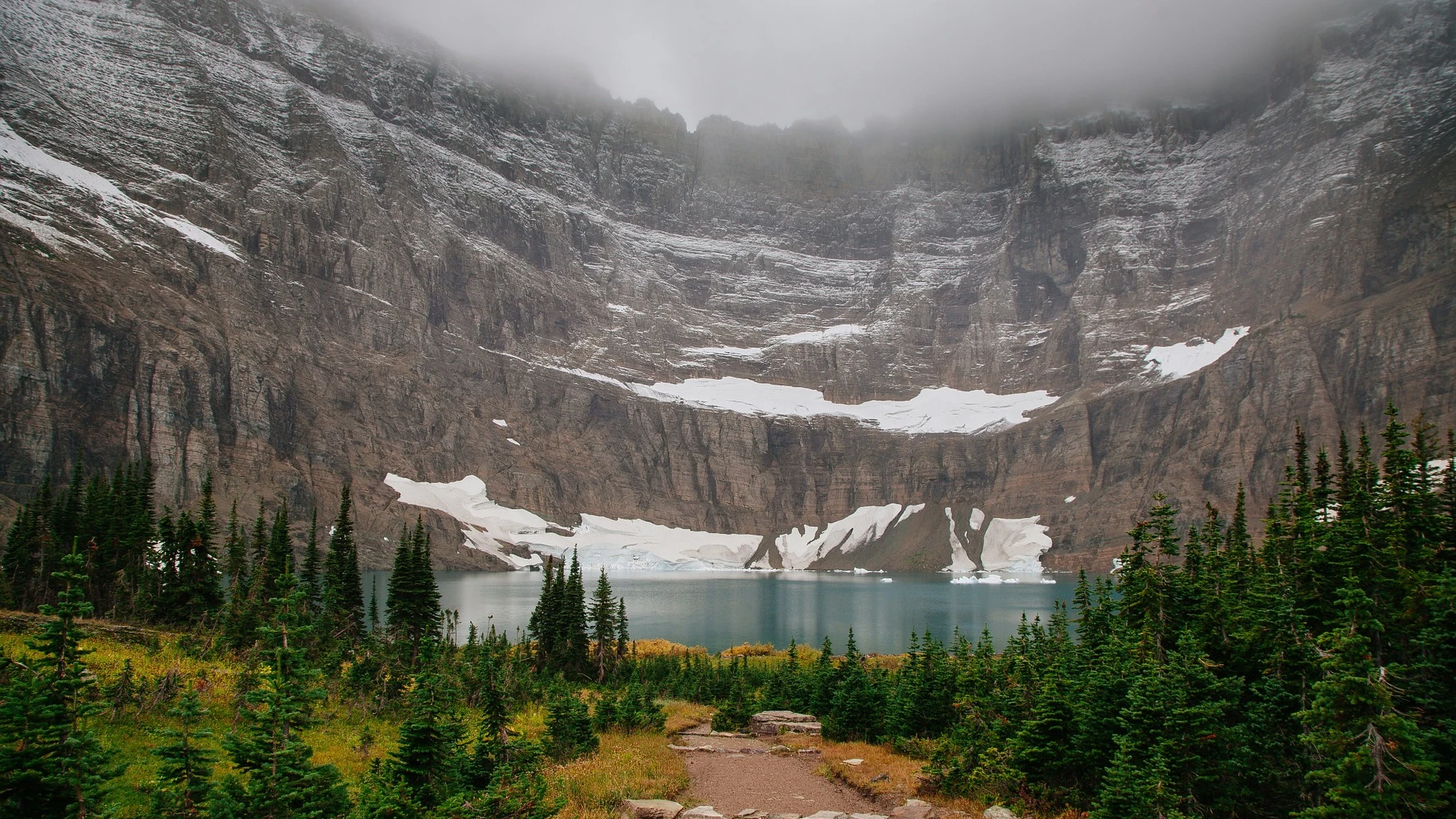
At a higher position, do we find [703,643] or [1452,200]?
[1452,200]

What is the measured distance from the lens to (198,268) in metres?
180

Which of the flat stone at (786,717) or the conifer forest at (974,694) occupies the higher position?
the conifer forest at (974,694)

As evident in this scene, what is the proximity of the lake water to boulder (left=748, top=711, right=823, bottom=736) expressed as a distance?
115ft

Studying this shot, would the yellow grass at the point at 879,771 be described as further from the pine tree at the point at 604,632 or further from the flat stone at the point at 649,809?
the pine tree at the point at 604,632

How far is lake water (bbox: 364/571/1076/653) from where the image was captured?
77.6 meters

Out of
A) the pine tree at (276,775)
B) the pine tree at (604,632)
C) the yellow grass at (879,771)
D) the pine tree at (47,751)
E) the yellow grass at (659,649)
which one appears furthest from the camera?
the yellow grass at (659,649)

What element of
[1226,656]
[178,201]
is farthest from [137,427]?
[1226,656]

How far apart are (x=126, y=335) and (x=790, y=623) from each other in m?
142

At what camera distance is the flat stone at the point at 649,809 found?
1723 centimetres

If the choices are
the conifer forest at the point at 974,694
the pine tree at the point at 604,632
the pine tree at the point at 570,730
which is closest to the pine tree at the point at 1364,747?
the conifer forest at the point at 974,694

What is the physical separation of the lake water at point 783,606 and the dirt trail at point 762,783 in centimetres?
4093

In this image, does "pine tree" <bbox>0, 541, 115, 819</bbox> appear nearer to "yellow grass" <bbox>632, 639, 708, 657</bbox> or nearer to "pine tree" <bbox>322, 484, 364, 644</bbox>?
"pine tree" <bbox>322, 484, 364, 644</bbox>

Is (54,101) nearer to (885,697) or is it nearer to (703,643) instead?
(703,643)

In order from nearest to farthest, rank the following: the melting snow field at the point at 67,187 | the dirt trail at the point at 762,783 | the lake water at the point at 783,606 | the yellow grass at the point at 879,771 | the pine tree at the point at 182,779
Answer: the pine tree at the point at 182,779 < the yellow grass at the point at 879,771 < the dirt trail at the point at 762,783 < the lake water at the point at 783,606 < the melting snow field at the point at 67,187
